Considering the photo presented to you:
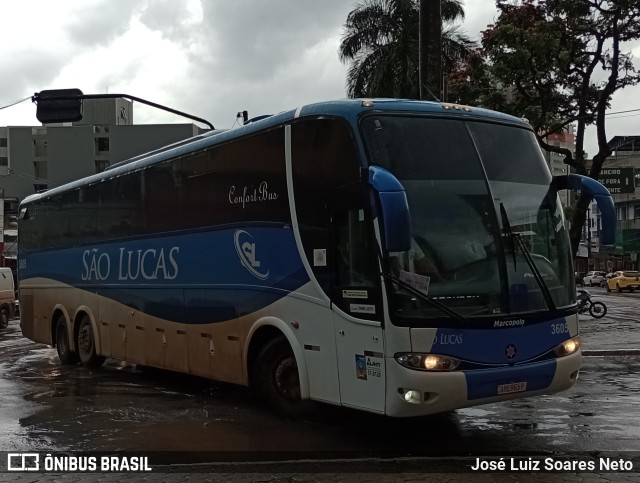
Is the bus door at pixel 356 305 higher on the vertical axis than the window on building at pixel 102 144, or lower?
lower

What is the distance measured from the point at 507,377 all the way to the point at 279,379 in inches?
110

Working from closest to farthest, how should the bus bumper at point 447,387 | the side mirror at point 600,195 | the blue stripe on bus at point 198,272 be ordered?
the bus bumper at point 447,387 < the side mirror at point 600,195 < the blue stripe on bus at point 198,272

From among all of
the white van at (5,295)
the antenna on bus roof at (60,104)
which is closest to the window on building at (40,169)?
the white van at (5,295)

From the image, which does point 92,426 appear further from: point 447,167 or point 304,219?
point 447,167

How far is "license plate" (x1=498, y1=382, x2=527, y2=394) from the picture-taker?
6.69m

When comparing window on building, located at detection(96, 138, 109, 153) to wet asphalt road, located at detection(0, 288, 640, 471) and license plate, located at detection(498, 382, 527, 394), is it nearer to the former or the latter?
wet asphalt road, located at detection(0, 288, 640, 471)

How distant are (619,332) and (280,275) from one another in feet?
45.9

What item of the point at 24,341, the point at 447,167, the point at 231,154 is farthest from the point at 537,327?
the point at 24,341

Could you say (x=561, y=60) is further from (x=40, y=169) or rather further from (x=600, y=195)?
(x=40, y=169)

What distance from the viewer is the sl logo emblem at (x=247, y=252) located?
8586 mm

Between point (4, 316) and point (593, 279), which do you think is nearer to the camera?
point (4, 316)

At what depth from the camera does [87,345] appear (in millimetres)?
14055

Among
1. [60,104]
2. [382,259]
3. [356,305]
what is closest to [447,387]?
[356,305]

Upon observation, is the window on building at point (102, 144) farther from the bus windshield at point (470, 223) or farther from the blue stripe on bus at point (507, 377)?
the blue stripe on bus at point (507, 377)
